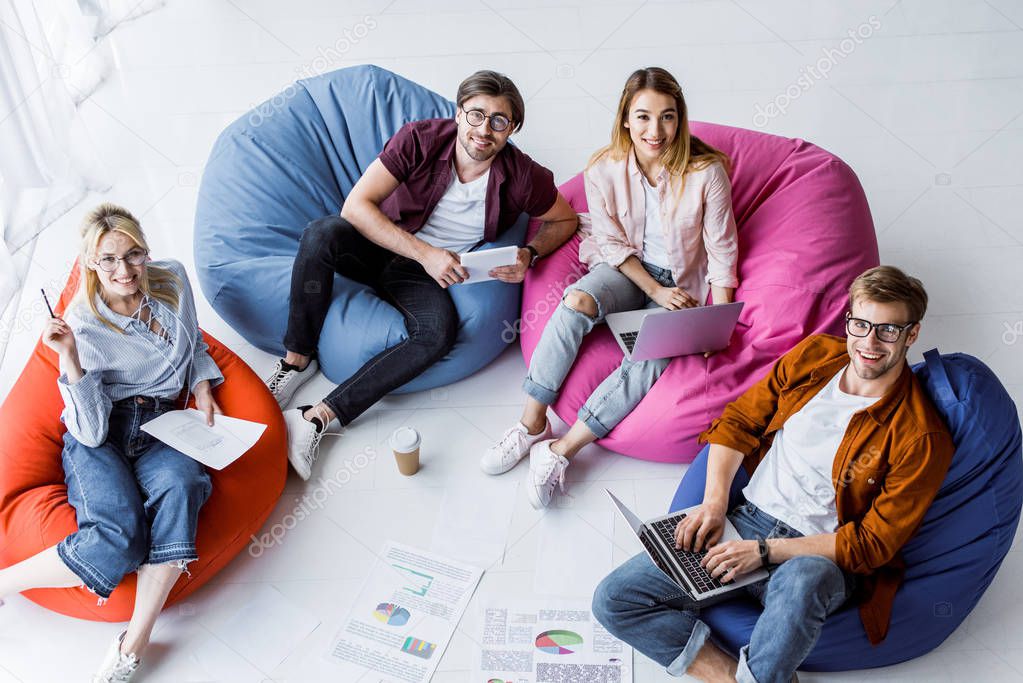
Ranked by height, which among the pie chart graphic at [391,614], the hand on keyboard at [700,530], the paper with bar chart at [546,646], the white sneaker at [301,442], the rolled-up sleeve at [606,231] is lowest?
the pie chart graphic at [391,614]

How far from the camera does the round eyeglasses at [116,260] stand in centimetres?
242

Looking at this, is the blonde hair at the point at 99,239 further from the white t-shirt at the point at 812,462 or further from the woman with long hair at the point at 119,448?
the white t-shirt at the point at 812,462

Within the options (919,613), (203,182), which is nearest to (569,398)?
(919,613)

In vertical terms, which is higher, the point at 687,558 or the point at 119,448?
the point at 687,558

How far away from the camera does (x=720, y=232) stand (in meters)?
2.81

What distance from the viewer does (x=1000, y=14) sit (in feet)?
14.1

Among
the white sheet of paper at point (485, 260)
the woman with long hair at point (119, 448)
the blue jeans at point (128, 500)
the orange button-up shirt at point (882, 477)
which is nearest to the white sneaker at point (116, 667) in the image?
the woman with long hair at point (119, 448)

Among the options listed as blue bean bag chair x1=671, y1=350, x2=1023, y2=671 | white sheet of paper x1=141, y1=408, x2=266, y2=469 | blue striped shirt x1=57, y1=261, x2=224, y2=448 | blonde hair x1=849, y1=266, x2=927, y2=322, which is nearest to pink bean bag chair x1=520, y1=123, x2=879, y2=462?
blue bean bag chair x1=671, y1=350, x2=1023, y2=671

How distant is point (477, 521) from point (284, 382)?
0.76 metres

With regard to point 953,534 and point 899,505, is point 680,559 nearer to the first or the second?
point 899,505

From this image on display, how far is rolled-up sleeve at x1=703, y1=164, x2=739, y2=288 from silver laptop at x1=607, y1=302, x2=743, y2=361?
18 centimetres

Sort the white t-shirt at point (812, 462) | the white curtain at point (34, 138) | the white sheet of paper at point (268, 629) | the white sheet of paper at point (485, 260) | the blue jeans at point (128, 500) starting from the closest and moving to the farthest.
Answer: the white t-shirt at point (812, 462) → the blue jeans at point (128, 500) → the white sheet of paper at point (268, 629) → the white sheet of paper at point (485, 260) → the white curtain at point (34, 138)

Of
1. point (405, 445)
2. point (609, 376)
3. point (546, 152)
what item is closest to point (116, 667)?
point (405, 445)

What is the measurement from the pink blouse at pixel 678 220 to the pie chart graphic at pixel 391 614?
1146 mm
